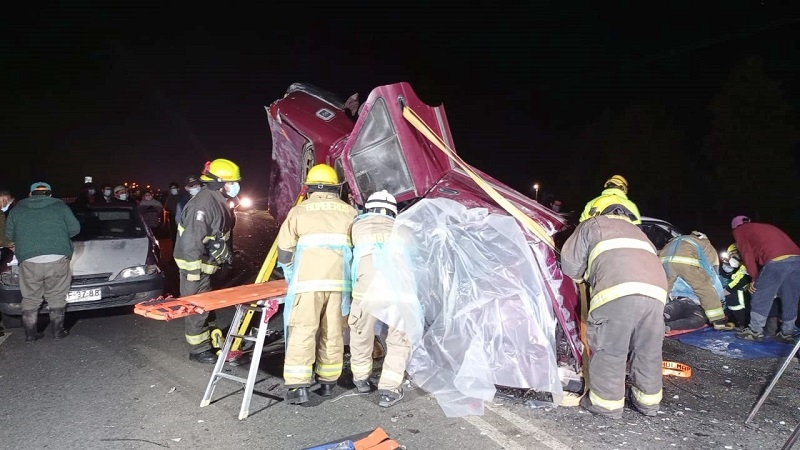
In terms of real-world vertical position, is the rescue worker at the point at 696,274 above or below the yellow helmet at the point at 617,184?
below

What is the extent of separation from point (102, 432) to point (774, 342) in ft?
21.2

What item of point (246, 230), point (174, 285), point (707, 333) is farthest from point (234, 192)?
point (246, 230)

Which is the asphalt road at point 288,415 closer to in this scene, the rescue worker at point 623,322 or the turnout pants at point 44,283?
the rescue worker at point 623,322

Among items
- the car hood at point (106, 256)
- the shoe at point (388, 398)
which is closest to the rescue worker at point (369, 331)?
the shoe at point (388, 398)

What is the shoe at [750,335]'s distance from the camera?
589 cm

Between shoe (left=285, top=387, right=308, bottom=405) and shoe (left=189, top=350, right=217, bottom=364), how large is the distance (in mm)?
1226

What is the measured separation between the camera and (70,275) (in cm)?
568

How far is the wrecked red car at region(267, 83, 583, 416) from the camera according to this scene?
3992 millimetres

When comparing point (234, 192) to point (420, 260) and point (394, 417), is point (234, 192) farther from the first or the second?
point (394, 417)

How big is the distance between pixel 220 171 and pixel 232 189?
0.21m

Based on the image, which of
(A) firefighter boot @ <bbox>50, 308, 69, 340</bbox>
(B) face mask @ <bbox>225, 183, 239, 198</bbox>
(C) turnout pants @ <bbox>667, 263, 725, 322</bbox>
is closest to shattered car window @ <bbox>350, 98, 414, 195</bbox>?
(B) face mask @ <bbox>225, 183, 239, 198</bbox>

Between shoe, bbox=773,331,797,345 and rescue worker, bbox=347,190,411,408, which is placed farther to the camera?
shoe, bbox=773,331,797,345

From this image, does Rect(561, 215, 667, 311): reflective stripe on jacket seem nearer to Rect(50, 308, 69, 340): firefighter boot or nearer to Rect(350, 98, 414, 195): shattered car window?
Rect(350, 98, 414, 195): shattered car window

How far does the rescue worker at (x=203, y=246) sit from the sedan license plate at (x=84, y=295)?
1.56 meters
